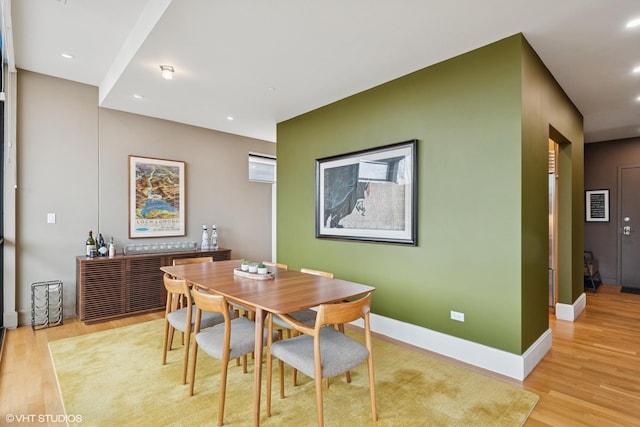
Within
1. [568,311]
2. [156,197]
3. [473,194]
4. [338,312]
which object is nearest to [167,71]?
[156,197]

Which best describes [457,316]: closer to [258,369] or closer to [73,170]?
[258,369]

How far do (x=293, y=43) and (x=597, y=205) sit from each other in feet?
21.1

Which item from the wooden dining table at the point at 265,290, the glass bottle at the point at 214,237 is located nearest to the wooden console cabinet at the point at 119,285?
the glass bottle at the point at 214,237

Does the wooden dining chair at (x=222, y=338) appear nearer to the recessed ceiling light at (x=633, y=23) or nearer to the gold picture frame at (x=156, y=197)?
the gold picture frame at (x=156, y=197)

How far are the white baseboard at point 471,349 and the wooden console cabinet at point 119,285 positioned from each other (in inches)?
114

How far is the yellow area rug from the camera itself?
→ 1965 mm

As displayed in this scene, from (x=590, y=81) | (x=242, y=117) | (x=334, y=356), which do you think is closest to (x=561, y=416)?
(x=334, y=356)

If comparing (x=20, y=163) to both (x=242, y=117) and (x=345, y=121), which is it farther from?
(x=345, y=121)

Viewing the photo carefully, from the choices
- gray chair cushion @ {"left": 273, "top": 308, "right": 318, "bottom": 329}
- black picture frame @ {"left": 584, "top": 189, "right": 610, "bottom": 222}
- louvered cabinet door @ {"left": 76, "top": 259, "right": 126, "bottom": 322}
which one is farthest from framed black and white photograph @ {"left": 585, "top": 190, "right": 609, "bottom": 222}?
louvered cabinet door @ {"left": 76, "top": 259, "right": 126, "bottom": 322}

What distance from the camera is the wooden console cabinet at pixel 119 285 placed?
3689 millimetres

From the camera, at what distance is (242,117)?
15.0 feet

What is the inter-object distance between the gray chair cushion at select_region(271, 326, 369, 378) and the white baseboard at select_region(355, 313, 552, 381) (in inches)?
50.8

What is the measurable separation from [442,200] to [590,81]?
2.09 m

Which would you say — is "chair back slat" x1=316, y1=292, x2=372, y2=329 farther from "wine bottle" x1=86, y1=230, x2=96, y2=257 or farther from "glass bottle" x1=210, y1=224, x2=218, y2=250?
"glass bottle" x1=210, y1=224, x2=218, y2=250
